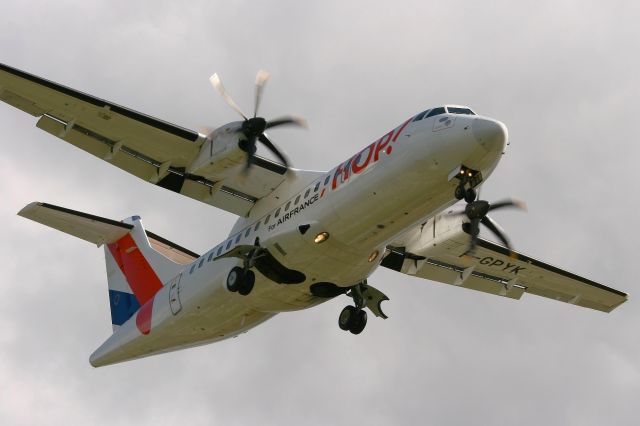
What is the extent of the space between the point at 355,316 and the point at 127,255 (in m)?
6.20

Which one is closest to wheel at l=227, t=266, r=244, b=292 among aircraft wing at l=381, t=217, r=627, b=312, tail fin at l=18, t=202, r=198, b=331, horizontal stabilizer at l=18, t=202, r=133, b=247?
tail fin at l=18, t=202, r=198, b=331

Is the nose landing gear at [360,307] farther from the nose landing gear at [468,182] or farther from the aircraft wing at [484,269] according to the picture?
the nose landing gear at [468,182]

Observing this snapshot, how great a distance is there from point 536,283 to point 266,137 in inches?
308

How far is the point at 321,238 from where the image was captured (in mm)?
19203

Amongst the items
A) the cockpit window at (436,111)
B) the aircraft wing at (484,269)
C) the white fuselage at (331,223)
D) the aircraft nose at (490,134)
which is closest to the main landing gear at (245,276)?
the white fuselage at (331,223)

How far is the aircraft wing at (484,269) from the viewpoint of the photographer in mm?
22203

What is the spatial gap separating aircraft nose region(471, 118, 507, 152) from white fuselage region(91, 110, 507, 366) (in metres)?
0.02

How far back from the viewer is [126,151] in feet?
70.7

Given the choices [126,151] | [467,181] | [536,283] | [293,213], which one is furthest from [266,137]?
[536,283]

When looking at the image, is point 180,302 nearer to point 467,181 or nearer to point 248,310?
point 248,310

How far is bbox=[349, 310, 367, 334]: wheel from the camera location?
21688mm

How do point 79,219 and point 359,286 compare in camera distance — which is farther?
point 79,219

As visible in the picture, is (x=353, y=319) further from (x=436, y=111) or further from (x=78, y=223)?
(x=78, y=223)

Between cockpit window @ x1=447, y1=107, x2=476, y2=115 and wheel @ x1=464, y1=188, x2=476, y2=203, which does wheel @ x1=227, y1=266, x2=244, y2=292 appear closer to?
wheel @ x1=464, y1=188, x2=476, y2=203
